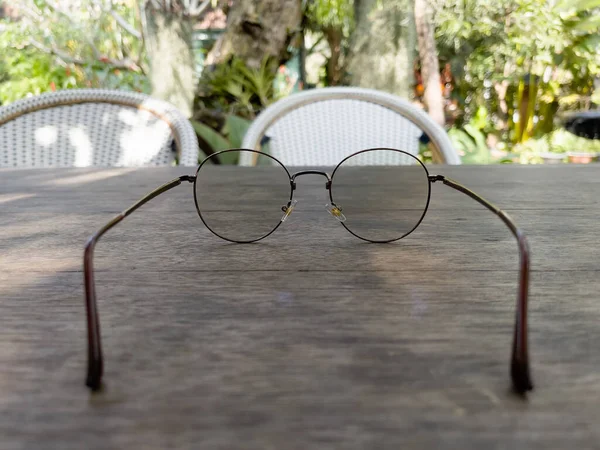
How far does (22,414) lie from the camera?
10.4 inches

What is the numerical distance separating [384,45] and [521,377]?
4302mm

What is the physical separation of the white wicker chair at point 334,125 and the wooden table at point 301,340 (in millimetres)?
1047

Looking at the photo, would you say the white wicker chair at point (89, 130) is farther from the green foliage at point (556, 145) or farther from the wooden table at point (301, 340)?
the green foliage at point (556, 145)

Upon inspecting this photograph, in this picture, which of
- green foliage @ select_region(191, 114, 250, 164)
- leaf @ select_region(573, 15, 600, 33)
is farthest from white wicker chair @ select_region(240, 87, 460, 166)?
leaf @ select_region(573, 15, 600, 33)

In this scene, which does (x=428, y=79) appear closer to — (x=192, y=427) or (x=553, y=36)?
(x=553, y=36)

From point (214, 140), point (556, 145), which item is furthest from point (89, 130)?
point (556, 145)

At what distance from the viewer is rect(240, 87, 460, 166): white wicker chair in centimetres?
168

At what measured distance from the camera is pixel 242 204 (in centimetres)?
79

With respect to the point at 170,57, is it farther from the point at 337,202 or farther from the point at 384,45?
the point at 337,202

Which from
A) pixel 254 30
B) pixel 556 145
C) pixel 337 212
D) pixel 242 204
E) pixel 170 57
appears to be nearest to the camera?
pixel 337 212

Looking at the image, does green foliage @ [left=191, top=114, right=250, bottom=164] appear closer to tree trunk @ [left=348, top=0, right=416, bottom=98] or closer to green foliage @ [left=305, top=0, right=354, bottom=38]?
green foliage @ [left=305, top=0, right=354, bottom=38]

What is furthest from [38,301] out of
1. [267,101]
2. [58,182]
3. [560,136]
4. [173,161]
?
[560,136]

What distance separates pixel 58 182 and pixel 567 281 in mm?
949

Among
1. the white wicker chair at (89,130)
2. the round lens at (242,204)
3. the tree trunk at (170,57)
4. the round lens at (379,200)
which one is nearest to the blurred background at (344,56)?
the tree trunk at (170,57)
